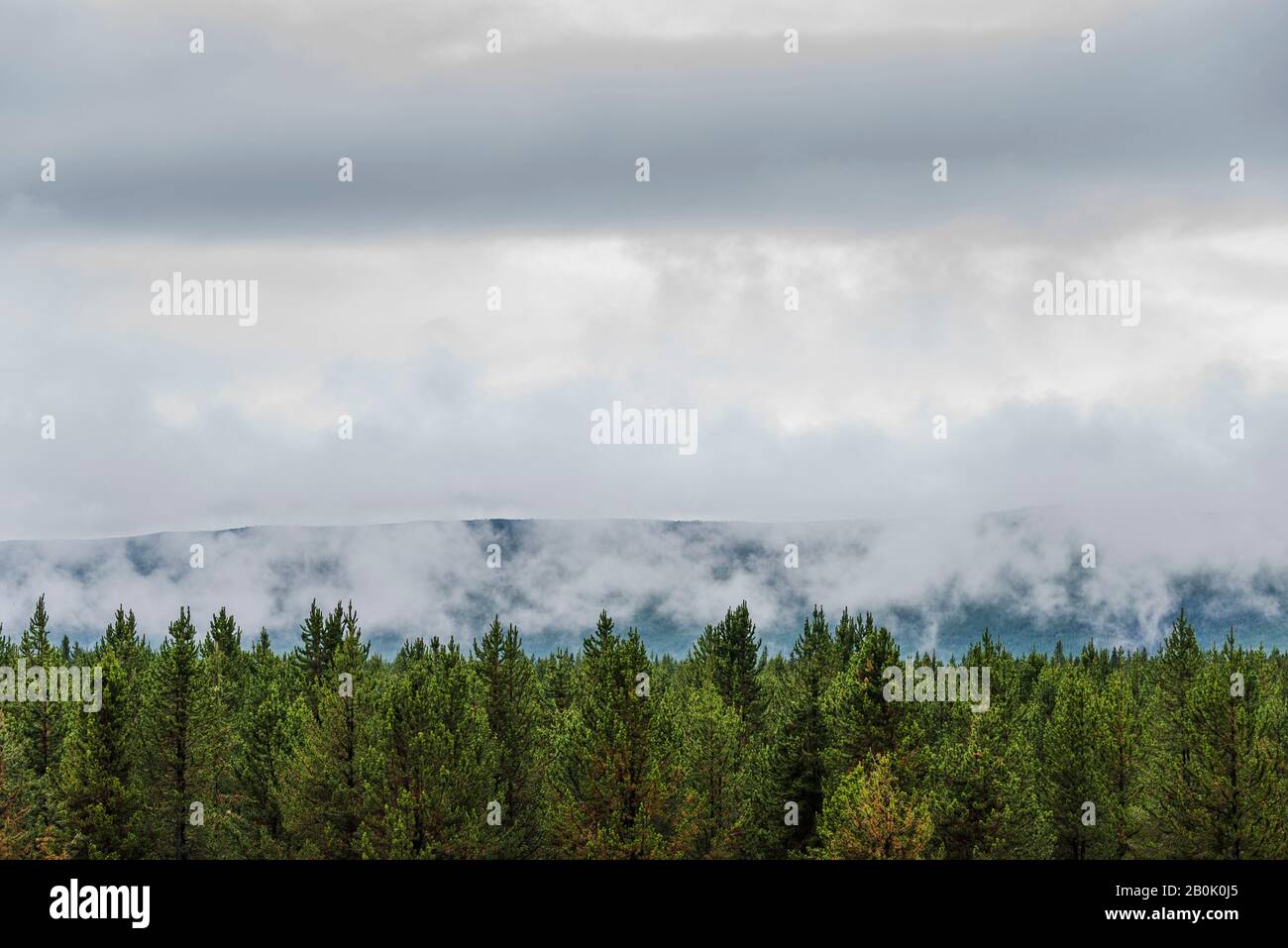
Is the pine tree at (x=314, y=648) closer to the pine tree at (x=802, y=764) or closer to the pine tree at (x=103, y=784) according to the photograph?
the pine tree at (x=103, y=784)

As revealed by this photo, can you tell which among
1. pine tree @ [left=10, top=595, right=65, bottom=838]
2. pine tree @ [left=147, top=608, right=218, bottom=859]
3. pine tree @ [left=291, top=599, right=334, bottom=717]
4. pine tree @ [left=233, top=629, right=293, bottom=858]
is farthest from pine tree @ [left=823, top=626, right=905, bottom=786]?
pine tree @ [left=10, top=595, right=65, bottom=838]

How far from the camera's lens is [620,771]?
7606 centimetres

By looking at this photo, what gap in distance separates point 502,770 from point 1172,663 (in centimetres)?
5148

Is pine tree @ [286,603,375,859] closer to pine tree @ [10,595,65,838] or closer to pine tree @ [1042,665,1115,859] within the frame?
pine tree @ [10,595,65,838]

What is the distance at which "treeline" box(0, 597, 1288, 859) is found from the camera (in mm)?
73875

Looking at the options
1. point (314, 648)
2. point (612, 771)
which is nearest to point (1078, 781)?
point (612, 771)

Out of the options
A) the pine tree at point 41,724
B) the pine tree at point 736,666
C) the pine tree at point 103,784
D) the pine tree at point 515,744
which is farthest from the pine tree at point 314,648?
the pine tree at point 736,666

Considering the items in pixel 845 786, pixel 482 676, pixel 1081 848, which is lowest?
pixel 1081 848

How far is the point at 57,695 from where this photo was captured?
91.8 meters

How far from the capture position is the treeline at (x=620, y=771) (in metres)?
73.9

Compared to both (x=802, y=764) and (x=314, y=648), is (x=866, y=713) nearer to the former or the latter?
(x=802, y=764)

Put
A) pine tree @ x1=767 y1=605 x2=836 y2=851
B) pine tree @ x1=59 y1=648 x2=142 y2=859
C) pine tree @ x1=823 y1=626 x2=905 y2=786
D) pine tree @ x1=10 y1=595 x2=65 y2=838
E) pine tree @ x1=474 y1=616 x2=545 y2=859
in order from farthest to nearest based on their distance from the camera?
pine tree @ x1=10 y1=595 x2=65 y2=838, pine tree @ x1=474 y1=616 x2=545 y2=859, pine tree @ x1=59 y1=648 x2=142 y2=859, pine tree @ x1=767 y1=605 x2=836 y2=851, pine tree @ x1=823 y1=626 x2=905 y2=786
